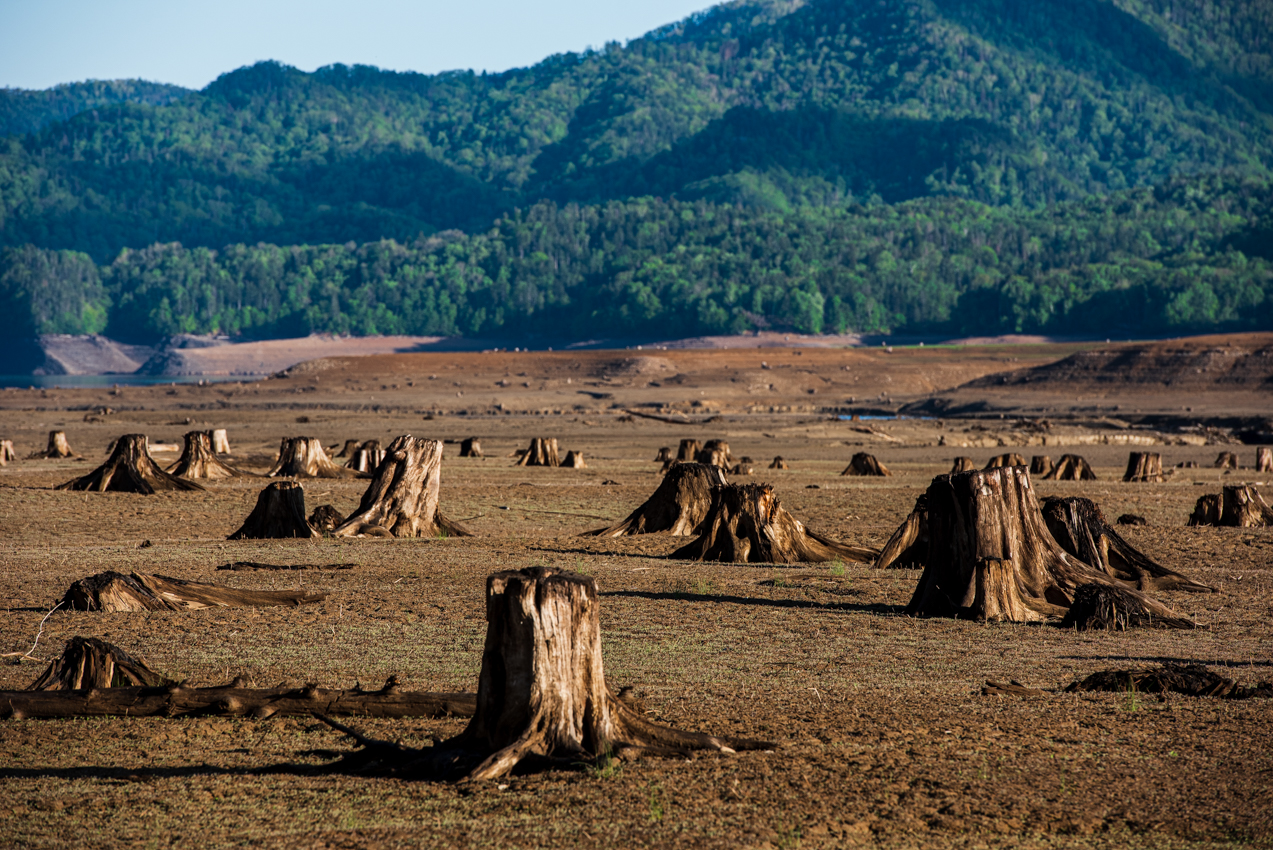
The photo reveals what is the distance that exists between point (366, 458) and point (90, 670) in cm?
1847

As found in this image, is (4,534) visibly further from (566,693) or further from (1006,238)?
(1006,238)

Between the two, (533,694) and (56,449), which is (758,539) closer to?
(533,694)

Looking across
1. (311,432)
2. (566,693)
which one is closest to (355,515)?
(566,693)

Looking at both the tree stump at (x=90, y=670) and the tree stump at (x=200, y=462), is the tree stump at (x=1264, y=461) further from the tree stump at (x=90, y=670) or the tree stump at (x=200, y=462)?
the tree stump at (x=90, y=670)

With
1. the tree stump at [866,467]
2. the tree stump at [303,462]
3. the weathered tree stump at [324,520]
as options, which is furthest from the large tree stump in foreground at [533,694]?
the tree stump at [866,467]

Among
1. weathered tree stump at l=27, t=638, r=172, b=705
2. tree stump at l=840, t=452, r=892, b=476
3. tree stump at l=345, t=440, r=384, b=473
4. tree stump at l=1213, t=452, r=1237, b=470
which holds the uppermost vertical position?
weathered tree stump at l=27, t=638, r=172, b=705

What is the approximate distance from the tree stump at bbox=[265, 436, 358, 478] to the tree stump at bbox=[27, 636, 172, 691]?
54.3 feet

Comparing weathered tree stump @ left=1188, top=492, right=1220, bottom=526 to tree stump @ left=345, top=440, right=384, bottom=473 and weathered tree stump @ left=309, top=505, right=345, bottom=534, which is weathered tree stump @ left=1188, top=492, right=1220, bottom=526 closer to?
weathered tree stump @ left=309, top=505, right=345, bottom=534

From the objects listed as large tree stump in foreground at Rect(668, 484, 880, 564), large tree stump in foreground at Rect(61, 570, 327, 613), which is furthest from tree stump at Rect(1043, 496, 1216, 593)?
large tree stump in foreground at Rect(61, 570, 327, 613)

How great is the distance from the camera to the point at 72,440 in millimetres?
39562

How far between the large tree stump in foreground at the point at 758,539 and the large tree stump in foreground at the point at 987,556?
3.38 m

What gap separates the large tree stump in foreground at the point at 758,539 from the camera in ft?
48.6

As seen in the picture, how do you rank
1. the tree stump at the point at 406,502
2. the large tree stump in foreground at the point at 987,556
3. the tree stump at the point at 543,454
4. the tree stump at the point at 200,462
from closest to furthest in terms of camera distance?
the large tree stump in foreground at the point at 987,556
the tree stump at the point at 406,502
the tree stump at the point at 200,462
the tree stump at the point at 543,454

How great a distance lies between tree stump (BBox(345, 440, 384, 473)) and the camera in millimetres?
25578
